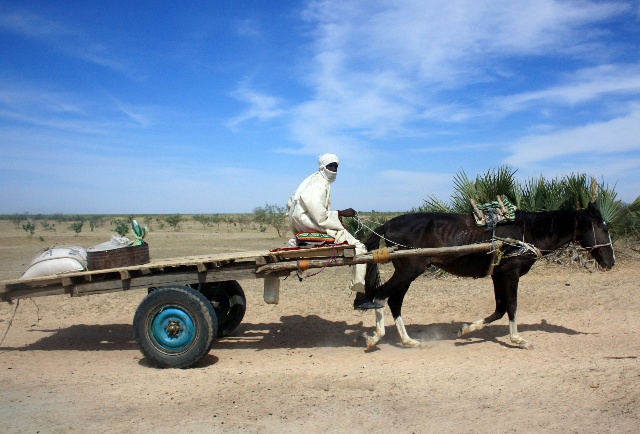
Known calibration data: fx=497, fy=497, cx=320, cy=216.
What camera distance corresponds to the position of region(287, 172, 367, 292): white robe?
6.34 meters

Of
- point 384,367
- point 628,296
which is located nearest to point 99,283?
point 384,367

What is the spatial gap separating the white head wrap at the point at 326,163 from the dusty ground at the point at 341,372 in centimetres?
238

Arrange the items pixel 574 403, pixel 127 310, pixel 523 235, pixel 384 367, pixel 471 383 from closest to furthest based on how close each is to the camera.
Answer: pixel 574 403, pixel 471 383, pixel 384 367, pixel 523 235, pixel 127 310

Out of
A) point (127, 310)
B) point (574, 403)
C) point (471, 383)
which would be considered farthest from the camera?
point (127, 310)

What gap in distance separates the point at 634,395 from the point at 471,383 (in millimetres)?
1412

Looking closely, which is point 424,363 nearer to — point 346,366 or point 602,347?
point 346,366

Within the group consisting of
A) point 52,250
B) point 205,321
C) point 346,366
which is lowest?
point 346,366

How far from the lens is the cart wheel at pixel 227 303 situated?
7.59 meters

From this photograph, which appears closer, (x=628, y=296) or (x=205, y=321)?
(x=205, y=321)

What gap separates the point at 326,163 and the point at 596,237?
3756 mm

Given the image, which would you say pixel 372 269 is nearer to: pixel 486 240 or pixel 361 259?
pixel 361 259

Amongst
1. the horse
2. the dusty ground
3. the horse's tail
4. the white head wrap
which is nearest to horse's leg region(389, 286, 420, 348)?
the horse

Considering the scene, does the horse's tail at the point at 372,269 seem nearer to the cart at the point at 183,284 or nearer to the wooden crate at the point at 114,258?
the cart at the point at 183,284

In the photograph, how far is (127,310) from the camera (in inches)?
369
